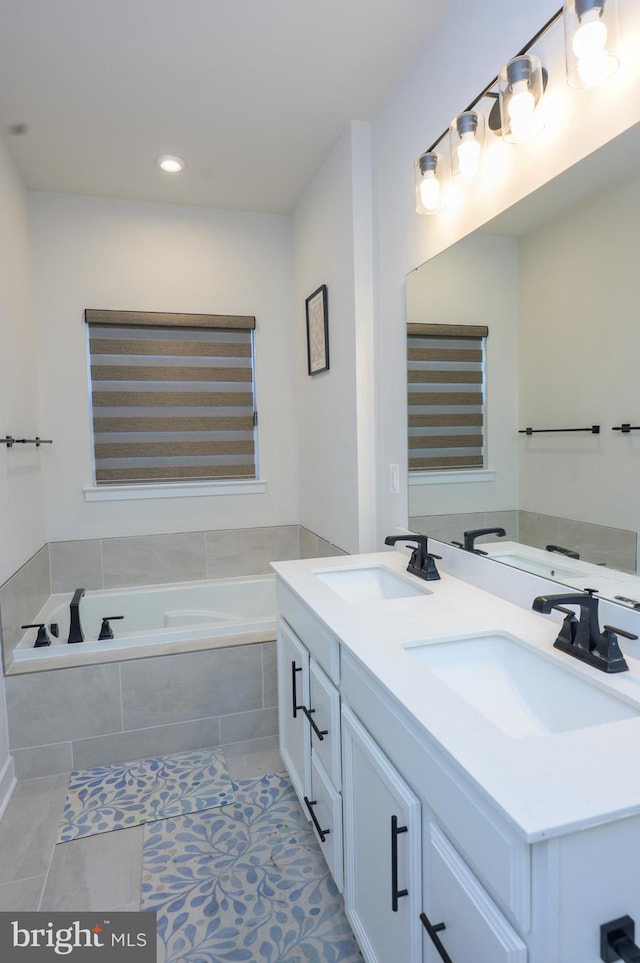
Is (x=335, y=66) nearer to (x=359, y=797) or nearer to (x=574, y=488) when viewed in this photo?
(x=574, y=488)

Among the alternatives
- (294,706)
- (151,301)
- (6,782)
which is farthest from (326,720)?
(151,301)

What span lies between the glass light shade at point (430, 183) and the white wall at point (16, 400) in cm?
179

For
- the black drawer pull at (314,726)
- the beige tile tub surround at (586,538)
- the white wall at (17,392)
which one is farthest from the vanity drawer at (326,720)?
the white wall at (17,392)

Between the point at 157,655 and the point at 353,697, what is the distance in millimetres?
1294

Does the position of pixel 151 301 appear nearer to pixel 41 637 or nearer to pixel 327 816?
pixel 41 637

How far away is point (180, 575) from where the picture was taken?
129 inches

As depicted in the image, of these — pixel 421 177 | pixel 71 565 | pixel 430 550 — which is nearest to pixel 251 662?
pixel 430 550

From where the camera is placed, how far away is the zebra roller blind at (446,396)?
1.73 m

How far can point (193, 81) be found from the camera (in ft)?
6.68

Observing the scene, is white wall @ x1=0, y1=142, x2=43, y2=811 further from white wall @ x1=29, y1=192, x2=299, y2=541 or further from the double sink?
the double sink

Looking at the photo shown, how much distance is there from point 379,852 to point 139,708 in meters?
1.46

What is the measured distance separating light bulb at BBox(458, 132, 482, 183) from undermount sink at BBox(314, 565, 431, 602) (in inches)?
49.9

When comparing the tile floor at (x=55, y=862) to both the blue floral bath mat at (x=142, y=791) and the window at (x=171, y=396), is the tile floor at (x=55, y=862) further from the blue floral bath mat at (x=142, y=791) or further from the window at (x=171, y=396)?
the window at (x=171, y=396)

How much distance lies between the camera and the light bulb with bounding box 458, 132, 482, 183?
157cm
